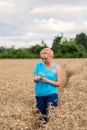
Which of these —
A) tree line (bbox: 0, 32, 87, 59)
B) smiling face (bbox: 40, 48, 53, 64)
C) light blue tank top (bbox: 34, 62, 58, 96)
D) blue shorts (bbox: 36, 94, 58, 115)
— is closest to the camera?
smiling face (bbox: 40, 48, 53, 64)

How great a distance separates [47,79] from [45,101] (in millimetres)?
500

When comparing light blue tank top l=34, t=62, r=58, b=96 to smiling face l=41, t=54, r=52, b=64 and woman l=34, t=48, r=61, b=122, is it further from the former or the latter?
smiling face l=41, t=54, r=52, b=64

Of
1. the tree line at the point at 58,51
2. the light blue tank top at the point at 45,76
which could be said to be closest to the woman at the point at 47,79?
the light blue tank top at the point at 45,76

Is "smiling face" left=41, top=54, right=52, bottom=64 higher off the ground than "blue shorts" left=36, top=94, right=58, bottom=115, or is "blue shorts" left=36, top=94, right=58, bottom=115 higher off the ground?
"smiling face" left=41, top=54, right=52, bottom=64

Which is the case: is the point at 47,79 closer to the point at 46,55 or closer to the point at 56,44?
the point at 46,55

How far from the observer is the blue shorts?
780cm

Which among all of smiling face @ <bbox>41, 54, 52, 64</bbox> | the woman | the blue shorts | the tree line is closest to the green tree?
the tree line

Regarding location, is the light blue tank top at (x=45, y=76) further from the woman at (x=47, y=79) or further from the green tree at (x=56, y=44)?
the green tree at (x=56, y=44)

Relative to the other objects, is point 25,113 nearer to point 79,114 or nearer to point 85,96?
point 79,114

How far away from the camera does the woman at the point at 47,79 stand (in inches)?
299

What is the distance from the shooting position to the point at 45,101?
7.89 metres

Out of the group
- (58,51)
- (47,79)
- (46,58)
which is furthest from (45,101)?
(58,51)

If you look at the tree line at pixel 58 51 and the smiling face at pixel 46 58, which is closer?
the smiling face at pixel 46 58

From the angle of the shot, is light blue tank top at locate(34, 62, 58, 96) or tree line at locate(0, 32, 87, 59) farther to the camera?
tree line at locate(0, 32, 87, 59)
